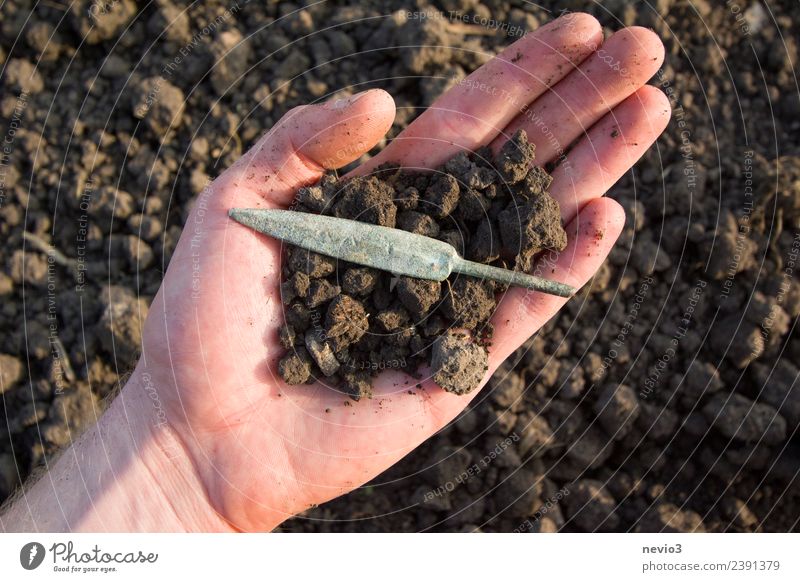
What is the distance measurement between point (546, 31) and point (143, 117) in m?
2.01

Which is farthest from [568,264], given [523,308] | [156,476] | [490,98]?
[156,476]

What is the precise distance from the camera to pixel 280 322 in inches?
118

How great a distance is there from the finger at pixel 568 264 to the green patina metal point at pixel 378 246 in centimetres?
15

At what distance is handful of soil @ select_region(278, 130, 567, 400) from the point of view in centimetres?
291

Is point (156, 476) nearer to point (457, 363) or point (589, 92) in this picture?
point (457, 363)

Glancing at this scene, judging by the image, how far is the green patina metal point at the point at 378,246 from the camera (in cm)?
294

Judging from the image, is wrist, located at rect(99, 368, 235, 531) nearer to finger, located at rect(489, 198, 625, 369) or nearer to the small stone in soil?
the small stone in soil

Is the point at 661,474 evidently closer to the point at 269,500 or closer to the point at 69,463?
the point at 269,500

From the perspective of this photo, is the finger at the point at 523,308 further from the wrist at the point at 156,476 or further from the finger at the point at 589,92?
the wrist at the point at 156,476

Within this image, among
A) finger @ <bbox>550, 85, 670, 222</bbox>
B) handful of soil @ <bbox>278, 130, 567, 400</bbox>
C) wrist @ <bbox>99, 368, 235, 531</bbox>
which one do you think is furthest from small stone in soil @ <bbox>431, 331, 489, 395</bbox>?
wrist @ <bbox>99, 368, 235, 531</bbox>

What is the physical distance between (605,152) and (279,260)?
1.42m

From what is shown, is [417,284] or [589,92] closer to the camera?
[417,284]

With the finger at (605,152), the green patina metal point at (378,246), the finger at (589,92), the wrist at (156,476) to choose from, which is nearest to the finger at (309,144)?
the green patina metal point at (378,246)

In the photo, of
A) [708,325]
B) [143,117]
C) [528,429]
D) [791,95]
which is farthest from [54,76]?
[791,95]
